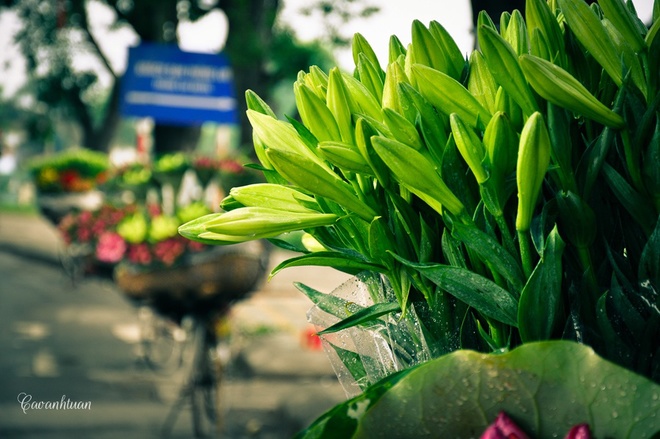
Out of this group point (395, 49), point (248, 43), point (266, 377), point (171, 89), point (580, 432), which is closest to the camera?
point (580, 432)

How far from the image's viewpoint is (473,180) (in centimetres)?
54

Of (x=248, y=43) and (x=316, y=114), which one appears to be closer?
(x=316, y=114)

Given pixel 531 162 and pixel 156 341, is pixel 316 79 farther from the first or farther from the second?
pixel 156 341

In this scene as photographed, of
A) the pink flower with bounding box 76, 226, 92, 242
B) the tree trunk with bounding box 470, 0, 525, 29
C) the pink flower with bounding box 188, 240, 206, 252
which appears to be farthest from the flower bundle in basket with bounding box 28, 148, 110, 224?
the tree trunk with bounding box 470, 0, 525, 29

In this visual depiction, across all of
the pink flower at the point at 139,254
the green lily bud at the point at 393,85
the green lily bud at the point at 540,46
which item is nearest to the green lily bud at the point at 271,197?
the green lily bud at the point at 393,85

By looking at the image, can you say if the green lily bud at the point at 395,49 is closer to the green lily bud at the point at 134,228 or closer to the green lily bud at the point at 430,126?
the green lily bud at the point at 430,126

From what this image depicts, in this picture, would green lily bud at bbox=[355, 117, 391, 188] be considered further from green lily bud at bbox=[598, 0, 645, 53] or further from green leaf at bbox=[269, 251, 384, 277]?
green lily bud at bbox=[598, 0, 645, 53]

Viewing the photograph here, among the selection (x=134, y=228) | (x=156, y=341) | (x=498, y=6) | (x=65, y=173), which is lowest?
(x=156, y=341)

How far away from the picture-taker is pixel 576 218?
49 cm

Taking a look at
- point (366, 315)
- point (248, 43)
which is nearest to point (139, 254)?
point (248, 43)

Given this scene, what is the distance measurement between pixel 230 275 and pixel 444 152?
333cm

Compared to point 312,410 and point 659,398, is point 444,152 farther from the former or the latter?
point 312,410

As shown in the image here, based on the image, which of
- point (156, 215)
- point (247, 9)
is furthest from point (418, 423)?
point (247, 9)

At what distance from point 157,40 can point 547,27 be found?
26.1 ft
